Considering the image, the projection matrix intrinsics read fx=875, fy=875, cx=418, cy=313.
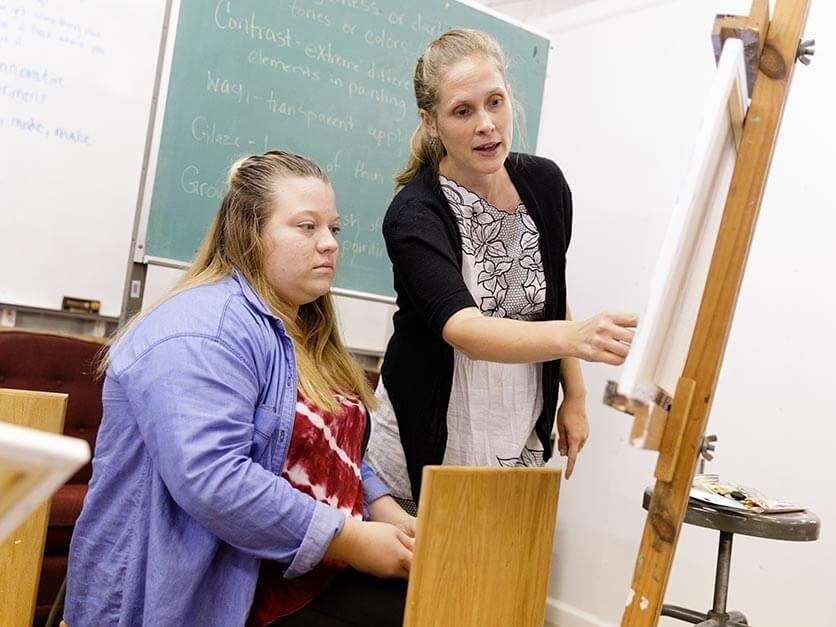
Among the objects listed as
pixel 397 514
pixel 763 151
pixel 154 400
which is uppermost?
pixel 763 151

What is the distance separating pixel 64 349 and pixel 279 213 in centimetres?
142

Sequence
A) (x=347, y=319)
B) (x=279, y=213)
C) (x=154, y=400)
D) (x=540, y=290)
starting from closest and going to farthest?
(x=154, y=400)
(x=279, y=213)
(x=540, y=290)
(x=347, y=319)

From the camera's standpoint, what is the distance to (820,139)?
8.22 feet

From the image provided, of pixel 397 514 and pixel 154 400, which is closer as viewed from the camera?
pixel 154 400

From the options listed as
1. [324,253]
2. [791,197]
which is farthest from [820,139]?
[324,253]

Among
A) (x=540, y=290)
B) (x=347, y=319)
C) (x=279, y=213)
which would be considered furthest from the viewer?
(x=347, y=319)

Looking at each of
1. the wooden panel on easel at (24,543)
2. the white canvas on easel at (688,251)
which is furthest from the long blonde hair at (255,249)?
the white canvas on easel at (688,251)

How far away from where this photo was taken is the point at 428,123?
5.23 ft

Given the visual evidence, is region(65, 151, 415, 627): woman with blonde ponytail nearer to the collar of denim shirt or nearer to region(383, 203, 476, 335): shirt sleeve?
the collar of denim shirt

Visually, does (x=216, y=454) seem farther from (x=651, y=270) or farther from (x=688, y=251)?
(x=651, y=270)

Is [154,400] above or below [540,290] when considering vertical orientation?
below

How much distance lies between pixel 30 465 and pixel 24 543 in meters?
1.02

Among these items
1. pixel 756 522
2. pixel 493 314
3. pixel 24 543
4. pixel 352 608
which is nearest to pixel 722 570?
pixel 756 522

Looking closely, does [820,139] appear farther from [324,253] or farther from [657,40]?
[324,253]
